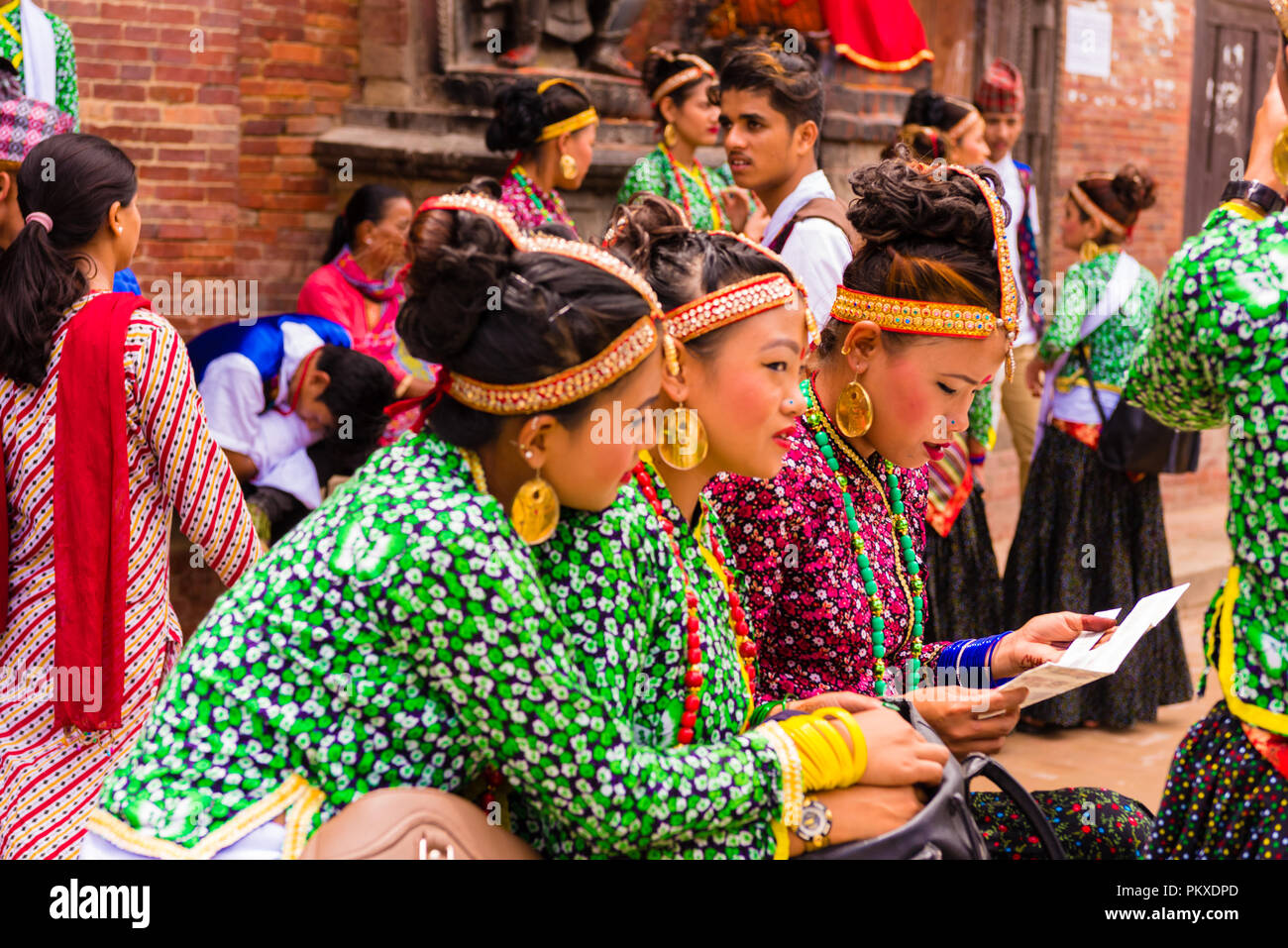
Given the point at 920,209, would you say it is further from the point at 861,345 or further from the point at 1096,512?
the point at 1096,512

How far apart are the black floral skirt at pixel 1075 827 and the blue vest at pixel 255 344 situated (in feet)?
8.58

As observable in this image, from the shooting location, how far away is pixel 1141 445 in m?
5.47

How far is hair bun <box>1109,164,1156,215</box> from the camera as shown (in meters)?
5.82

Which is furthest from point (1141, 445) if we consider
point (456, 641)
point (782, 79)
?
point (456, 641)

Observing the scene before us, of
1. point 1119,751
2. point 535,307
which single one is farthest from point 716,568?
point 1119,751

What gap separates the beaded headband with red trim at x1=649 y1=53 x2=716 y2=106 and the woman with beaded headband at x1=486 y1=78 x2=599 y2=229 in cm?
58

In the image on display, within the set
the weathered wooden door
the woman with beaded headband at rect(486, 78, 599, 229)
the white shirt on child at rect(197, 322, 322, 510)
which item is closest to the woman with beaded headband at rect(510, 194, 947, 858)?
the white shirt on child at rect(197, 322, 322, 510)

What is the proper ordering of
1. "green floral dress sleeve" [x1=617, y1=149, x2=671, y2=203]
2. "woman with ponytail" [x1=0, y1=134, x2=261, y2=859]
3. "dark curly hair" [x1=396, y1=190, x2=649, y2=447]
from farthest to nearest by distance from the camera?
1. "green floral dress sleeve" [x1=617, y1=149, x2=671, y2=203]
2. "woman with ponytail" [x1=0, y1=134, x2=261, y2=859]
3. "dark curly hair" [x1=396, y1=190, x2=649, y2=447]

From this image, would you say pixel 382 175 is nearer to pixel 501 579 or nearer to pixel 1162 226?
pixel 501 579

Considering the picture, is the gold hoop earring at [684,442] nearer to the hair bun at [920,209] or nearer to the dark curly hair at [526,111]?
the hair bun at [920,209]

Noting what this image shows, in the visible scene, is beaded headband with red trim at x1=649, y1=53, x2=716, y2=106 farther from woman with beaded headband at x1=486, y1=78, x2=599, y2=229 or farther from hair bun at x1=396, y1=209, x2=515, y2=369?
hair bun at x1=396, y1=209, x2=515, y2=369

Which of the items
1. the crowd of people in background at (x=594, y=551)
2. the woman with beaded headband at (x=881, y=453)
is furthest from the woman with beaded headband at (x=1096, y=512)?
A: the woman with beaded headband at (x=881, y=453)

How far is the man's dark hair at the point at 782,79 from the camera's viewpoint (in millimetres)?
4273

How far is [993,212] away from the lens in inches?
98.3
